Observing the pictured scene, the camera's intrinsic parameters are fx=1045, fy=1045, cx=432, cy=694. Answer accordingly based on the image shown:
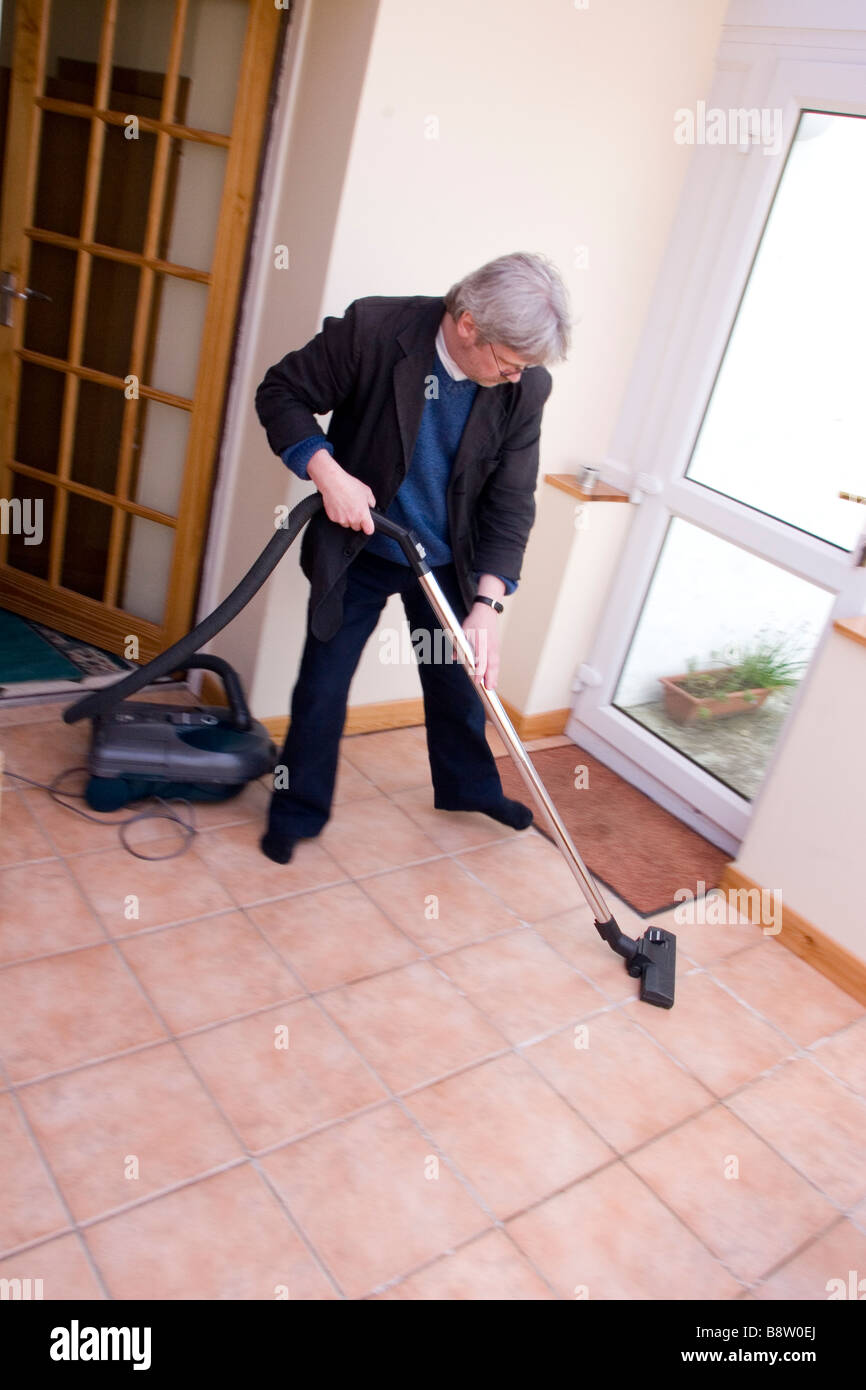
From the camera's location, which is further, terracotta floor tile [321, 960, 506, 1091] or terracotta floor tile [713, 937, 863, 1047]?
terracotta floor tile [713, 937, 863, 1047]

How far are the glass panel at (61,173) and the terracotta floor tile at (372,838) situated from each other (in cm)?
166

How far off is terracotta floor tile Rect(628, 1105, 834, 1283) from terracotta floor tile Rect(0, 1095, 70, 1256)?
969mm

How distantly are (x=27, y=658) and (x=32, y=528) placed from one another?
0.41m

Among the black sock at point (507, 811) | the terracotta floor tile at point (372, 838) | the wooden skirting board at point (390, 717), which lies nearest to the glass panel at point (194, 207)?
the wooden skirting board at point (390, 717)

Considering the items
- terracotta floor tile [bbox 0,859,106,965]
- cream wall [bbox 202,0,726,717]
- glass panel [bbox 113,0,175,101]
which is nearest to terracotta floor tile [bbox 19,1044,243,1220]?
terracotta floor tile [bbox 0,859,106,965]

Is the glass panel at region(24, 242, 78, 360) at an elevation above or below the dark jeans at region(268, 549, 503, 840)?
above

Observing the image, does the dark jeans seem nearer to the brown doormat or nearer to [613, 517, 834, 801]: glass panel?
the brown doormat

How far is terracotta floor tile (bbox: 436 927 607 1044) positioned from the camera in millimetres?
2105

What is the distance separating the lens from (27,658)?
2.90 meters

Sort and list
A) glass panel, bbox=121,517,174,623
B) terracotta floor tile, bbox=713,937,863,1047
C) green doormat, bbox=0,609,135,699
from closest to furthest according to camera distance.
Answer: terracotta floor tile, bbox=713,937,863,1047
green doormat, bbox=0,609,135,699
glass panel, bbox=121,517,174,623

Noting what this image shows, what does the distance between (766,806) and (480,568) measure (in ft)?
3.09

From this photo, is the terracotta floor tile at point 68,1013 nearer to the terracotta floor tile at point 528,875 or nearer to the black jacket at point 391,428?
the black jacket at point 391,428

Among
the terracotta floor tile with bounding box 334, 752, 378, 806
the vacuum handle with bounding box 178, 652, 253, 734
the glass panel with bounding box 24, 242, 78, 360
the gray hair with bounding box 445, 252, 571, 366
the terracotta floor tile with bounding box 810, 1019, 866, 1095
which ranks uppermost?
the gray hair with bounding box 445, 252, 571, 366
